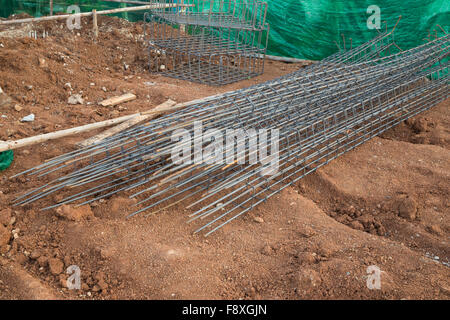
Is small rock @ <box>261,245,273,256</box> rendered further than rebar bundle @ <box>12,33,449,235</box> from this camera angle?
No

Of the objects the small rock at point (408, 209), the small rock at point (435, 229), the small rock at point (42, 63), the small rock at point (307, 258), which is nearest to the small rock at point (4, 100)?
the small rock at point (42, 63)

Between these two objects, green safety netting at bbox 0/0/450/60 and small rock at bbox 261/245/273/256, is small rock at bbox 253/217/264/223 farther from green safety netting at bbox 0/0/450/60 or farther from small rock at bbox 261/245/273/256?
green safety netting at bbox 0/0/450/60

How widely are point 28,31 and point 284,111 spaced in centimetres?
567

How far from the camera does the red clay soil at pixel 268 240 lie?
250cm

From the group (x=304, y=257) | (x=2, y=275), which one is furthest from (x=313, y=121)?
(x=2, y=275)

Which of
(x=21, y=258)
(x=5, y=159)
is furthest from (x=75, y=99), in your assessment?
(x=21, y=258)

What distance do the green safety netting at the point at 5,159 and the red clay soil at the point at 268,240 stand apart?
0.07m

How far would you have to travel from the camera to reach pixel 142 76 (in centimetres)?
686

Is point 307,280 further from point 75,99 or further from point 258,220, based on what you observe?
point 75,99

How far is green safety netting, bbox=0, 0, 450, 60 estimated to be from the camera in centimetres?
693

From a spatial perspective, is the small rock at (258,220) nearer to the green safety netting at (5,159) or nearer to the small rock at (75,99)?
the green safety netting at (5,159)

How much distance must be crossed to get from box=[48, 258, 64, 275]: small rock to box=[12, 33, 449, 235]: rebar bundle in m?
0.57

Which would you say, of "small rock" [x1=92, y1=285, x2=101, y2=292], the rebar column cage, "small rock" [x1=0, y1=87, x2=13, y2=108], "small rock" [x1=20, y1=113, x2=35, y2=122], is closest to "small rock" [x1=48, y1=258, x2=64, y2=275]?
"small rock" [x1=92, y1=285, x2=101, y2=292]

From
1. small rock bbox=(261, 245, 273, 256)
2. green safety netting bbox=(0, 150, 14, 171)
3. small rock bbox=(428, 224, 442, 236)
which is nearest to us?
small rock bbox=(261, 245, 273, 256)
